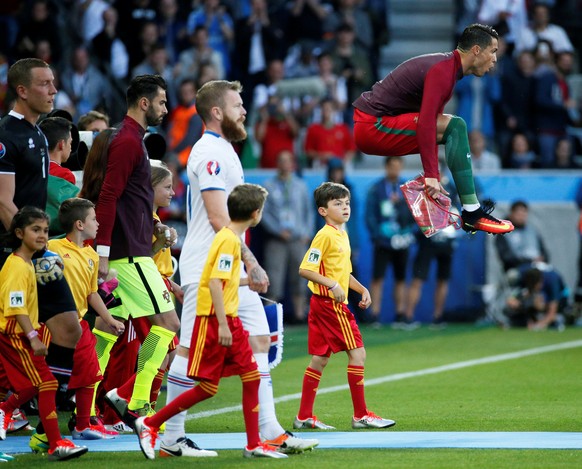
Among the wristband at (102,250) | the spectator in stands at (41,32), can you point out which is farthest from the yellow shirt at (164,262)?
the spectator in stands at (41,32)

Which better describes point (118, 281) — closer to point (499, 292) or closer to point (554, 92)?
point (499, 292)

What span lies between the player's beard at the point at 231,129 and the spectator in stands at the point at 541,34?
13.9 meters

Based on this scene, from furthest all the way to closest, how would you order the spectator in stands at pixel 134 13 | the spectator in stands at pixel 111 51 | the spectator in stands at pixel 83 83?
the spectator in stands at pixel 134 13 < the spectator in stands at pixel 111 51 < the spectator in stands at pixel 83 83

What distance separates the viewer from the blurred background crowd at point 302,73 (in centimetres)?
1797

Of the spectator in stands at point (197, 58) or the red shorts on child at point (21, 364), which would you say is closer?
the red shorts on child at point (21, 364)

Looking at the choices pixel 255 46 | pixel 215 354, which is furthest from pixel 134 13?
pixel 215 354

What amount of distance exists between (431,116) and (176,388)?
2461mm

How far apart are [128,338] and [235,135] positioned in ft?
7.51

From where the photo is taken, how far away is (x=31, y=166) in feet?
26.7

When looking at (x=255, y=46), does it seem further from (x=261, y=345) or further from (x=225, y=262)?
(x=225, y=262)

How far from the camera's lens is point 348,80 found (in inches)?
802

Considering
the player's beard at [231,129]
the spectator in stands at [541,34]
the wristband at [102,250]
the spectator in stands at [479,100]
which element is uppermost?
the spectator in stands at [541,34]

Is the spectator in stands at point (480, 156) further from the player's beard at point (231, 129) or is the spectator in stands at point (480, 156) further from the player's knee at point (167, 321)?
the player's beard at point (231, 129)

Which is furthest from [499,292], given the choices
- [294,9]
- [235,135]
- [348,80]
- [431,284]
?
[235,135]
